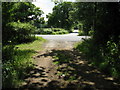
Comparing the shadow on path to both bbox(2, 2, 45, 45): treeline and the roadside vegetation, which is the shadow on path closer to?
the roadside vegetation

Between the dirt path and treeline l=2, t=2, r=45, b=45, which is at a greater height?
treeline l=2, t=2, r=45, b=45

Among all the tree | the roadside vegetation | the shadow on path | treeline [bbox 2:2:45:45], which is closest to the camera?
the shadow on path

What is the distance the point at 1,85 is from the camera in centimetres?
412

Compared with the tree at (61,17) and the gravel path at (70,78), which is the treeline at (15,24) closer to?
the gravel path at (70,78)

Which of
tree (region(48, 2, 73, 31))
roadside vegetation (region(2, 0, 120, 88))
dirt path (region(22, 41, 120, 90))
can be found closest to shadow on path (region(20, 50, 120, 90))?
dirt path (region(22, 41, 120, 90))

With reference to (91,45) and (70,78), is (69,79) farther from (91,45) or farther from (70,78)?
(91,45)

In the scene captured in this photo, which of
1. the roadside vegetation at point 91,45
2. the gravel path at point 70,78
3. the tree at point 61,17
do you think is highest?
the tree at point 61,17

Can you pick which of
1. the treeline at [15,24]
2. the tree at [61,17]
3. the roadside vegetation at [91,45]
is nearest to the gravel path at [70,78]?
the roadside vegetation at [91,45]

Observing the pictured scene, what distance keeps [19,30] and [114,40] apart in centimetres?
1105

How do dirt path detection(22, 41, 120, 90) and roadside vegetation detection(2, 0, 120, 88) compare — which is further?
roadside vegetation detection(2, 0, 120, 88)

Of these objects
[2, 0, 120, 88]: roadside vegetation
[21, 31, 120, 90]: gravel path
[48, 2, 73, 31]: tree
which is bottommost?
[21, 31, 120, 90]: gravel path

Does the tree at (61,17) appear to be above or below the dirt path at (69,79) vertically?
above

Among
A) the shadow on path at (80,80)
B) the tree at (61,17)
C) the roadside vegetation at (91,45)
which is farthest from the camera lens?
the tree at (61,17)

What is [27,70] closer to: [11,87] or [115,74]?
[11,87]
